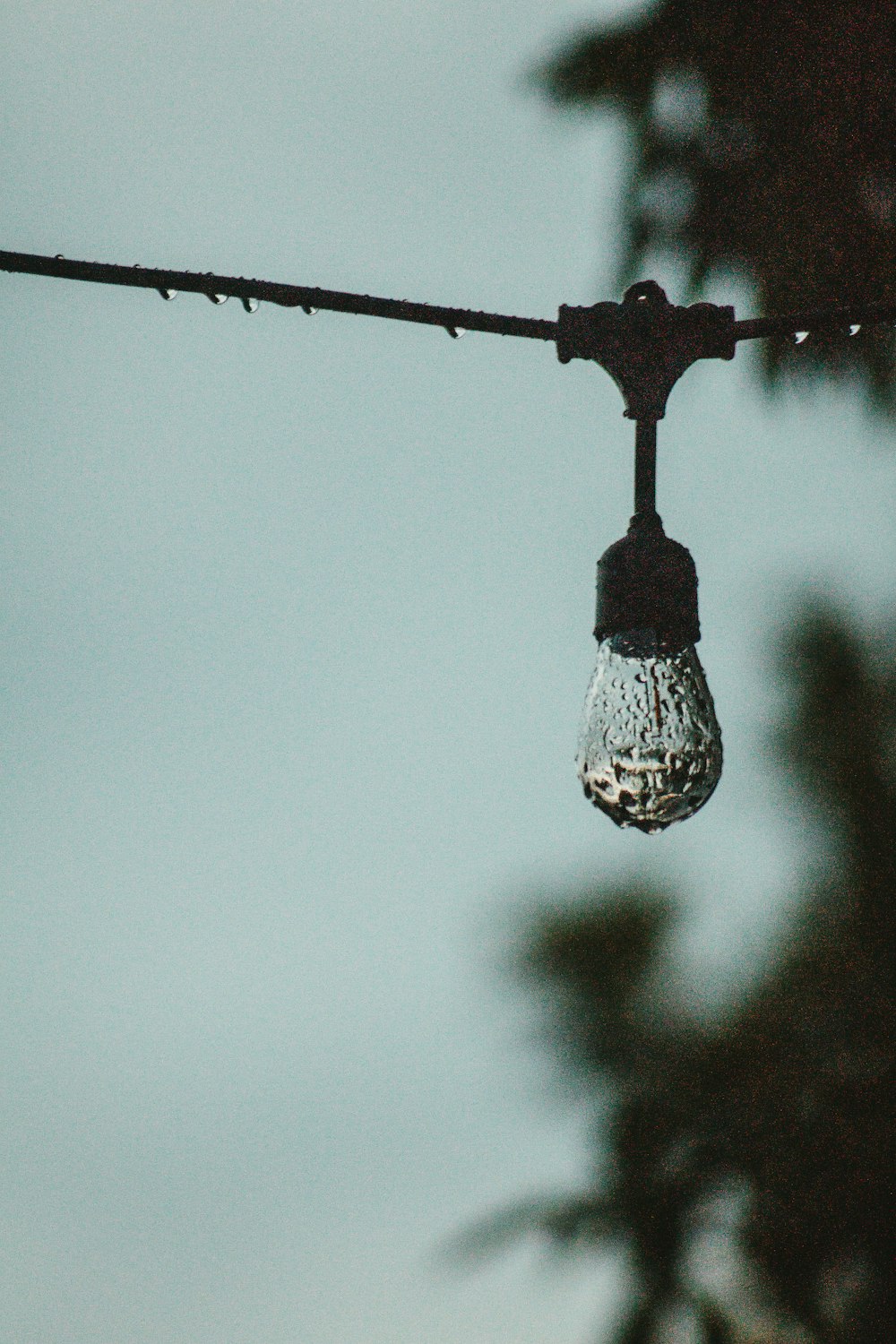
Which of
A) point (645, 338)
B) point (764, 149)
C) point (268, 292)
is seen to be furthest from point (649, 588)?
point (764, 149)

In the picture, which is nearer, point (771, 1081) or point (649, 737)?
point (649, 737)

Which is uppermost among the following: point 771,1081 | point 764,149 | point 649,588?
point 764,149

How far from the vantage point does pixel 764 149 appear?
2.63m

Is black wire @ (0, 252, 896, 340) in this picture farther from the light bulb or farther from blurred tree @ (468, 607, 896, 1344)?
blurred tree @ (468, 607, 896, 1344)

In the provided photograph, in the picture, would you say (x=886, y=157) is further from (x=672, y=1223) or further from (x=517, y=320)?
(x=672, y=1223)

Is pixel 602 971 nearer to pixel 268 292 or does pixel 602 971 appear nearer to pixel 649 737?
pixel 649 737

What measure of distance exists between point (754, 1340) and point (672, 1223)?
0.86m

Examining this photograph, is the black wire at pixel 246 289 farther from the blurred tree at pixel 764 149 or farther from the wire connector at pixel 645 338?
the blurred tree at pixel 764 149

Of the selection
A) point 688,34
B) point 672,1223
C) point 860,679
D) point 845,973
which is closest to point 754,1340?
point 672,1223

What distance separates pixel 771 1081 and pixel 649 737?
4.35 metres

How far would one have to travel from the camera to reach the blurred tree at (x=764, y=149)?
8.41 ft

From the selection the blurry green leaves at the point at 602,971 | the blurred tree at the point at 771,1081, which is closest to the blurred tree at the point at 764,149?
the blurred tree at the point at 771,1081

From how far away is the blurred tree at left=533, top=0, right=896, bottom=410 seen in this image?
256cm

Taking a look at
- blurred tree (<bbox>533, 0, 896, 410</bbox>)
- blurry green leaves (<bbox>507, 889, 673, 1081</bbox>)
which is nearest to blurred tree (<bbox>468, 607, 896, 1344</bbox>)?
blurry green leaves (<bbox>507, 889, 673, 1081</bbox>)
